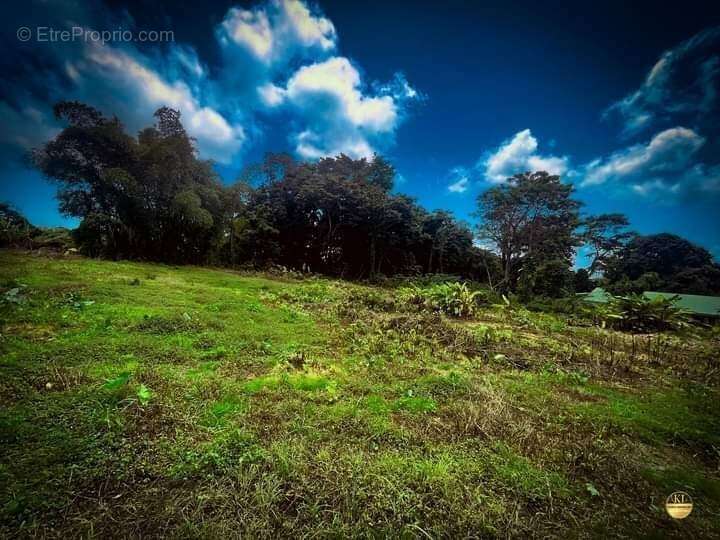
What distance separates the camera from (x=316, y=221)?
22.9 meters

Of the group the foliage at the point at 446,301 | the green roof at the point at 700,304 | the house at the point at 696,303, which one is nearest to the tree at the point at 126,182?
the foliage at the point at 446,301

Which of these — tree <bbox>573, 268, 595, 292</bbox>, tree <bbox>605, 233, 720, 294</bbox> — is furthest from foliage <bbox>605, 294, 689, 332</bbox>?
tree <bbox>605, 233, 720, 294</bbox>

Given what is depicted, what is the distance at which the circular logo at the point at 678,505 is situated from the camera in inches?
86.1

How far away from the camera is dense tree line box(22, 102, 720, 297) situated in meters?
14.4

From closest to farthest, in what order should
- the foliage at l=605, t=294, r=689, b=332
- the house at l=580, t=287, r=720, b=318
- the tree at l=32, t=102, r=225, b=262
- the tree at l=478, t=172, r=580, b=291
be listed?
1. the foliage at l=605, t=294, r=689, b=332
2. the tree at l=32, t=102, r=225, b=262
3. the house at l=580, t=287, r=720, b=318
4. the tree at l=478, t=172, r=580, b=291

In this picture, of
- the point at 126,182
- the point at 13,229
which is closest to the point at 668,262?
the point at 126,182

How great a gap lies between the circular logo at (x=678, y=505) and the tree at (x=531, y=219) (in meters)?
20.7

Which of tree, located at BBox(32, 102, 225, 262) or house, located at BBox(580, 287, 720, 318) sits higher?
tree, located at BBox(32, 102, 225, 262)

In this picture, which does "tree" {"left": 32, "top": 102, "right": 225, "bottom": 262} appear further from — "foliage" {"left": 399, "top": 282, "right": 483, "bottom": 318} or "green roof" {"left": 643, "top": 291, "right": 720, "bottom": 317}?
"green roof" {"left": 643, "top": 291, "right": 720, "bottom": 317}

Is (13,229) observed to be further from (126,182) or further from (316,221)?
(316,221)

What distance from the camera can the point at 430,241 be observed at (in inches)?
1043

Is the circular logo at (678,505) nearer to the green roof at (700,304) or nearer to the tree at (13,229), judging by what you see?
the green roof at (700,304)

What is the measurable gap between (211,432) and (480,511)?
221cm

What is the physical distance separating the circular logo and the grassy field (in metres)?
0.05
